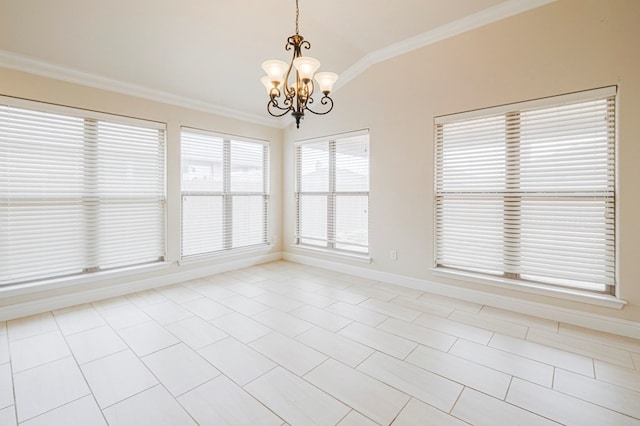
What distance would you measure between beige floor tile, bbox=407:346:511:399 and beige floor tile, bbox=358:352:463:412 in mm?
76

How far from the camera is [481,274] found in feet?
10.8

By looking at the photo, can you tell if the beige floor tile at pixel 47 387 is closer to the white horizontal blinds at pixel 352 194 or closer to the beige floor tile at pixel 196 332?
the beige floor tile at pixel 196 332

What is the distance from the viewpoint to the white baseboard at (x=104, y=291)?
2932 mm

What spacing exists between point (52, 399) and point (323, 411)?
1621 millimetres

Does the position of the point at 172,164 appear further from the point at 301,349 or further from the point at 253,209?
the point at 301,349

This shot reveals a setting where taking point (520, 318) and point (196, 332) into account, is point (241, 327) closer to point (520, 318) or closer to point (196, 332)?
point (196, 332)

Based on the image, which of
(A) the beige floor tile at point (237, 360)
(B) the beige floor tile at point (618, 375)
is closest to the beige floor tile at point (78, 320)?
(A) the beige floor tile at point (237, 360)

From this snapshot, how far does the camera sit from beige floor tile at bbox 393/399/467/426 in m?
1.57

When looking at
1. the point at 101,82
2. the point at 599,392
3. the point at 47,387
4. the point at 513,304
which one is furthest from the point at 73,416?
the point at 513,304

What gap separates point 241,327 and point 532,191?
310cm

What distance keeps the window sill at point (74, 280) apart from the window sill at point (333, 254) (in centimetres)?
208

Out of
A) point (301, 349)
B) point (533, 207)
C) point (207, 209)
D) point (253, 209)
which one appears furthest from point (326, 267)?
point (533, 207)

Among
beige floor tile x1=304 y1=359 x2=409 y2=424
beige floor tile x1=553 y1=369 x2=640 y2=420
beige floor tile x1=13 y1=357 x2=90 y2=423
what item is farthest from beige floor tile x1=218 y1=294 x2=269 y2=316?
beige floor tile x1=553 y1=369 x2=640 y2=420

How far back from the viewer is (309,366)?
2102 mm
